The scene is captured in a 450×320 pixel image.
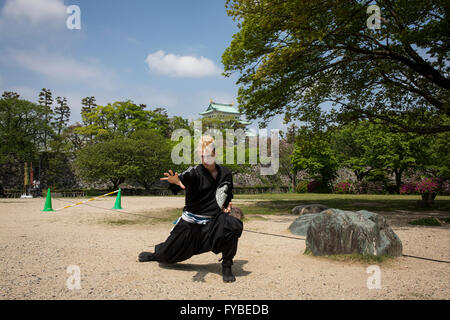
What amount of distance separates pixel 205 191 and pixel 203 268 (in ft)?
4.34

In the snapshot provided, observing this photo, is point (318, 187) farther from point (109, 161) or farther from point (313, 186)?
point (109, 161)

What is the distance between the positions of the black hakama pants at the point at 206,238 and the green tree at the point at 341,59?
23.6ft

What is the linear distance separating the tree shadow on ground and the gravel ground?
0.01 m

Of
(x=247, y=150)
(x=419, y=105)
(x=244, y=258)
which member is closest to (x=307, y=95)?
(x=419, y=105)

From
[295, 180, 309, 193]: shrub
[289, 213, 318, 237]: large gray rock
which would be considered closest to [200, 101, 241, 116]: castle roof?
[295, 180, 309, 193]: shrub

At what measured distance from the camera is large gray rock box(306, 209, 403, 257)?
4.95 metres

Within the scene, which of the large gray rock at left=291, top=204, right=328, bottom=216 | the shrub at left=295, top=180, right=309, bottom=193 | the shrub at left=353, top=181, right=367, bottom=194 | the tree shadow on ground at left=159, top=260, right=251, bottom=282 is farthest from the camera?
the shrub at left=295, top=180, right=309, bottom=193

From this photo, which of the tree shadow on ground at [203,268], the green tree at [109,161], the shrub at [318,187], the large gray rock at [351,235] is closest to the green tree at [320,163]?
the shrub at [318,187]

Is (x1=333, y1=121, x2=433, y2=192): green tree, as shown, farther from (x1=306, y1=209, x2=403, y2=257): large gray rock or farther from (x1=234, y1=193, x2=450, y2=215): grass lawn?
(x1=306, y1=209, x2=403, y2=257): large gray rock

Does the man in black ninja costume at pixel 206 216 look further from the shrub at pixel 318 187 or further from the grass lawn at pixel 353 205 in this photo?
the shrub at pixel 318 187

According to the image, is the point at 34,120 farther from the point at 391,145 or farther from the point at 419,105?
the point at 391,145

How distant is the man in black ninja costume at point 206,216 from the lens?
397cm
